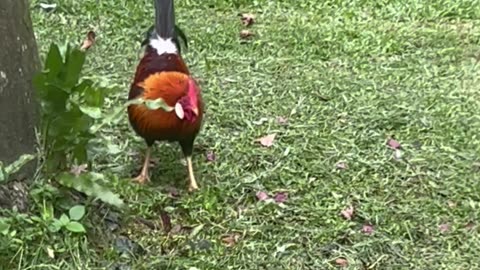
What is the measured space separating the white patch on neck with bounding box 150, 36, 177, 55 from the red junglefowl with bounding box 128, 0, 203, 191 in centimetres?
3

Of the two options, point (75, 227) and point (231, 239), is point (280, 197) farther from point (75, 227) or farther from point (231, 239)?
point (75, 227)

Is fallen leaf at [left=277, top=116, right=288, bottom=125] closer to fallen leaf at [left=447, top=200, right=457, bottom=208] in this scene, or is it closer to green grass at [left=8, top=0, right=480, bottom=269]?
green grass at [left=8, top=0, right=480, bottom=269]

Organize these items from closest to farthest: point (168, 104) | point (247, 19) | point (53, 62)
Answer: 1. point (53, 62)
2. point (168, 104)
3. point (247, 19)

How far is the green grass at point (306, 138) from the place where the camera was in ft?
11.6

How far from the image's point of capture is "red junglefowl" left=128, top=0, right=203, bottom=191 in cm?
379

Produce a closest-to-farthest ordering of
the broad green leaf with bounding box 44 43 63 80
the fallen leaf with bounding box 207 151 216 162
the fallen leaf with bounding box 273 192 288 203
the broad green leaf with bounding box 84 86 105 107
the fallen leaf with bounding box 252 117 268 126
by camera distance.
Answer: the broad green leaf with bounding box 44 43 63 80 < the broad green leaf with bounding box 84 86 105 107 < the fallen leaf with bounding box 273 192 288 203 < the fallen leaf with bounding box 207 151 216 162 < the fallen leaf with bounding box 252 117 268 126

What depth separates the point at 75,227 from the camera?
10.7 feet

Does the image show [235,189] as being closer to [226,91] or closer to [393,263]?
[393,263]

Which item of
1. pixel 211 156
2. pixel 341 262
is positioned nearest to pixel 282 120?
A: pixel 211 156

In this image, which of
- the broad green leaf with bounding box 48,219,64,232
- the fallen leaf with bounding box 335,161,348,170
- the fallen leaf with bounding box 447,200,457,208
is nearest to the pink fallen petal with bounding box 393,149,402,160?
the fallen leaf with bounding box 335,161,348,170

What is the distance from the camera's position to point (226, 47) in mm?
5785

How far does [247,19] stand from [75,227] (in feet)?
11.0

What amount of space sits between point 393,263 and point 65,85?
56.5 inches

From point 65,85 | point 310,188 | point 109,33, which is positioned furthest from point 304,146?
point 109,33
